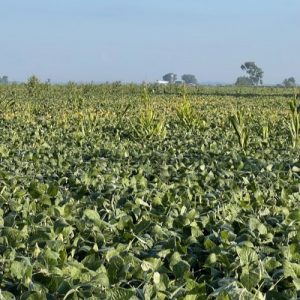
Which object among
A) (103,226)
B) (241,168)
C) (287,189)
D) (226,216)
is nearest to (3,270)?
(103,226)

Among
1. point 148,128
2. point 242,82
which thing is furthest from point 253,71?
point 148,128

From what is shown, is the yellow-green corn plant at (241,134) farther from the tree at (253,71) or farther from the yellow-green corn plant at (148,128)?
the tree at (253,71)

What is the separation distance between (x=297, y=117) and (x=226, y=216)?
18.2ft

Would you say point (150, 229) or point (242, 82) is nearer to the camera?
point (150, 229)

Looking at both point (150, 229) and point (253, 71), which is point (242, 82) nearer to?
point (253, 71)

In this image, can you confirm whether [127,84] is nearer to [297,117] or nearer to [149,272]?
[297,117]

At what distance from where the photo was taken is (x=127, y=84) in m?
44.2

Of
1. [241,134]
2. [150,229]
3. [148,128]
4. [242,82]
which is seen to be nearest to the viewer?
[150,229]

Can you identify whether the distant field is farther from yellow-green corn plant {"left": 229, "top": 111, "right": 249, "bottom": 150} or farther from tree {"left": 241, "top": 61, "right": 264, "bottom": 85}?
tree {"left": 241, "top": 61, "right": 264, "bottom": 85}

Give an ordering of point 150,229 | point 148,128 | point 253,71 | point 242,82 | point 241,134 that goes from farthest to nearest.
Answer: point 253,71 → point 242,82 → point 148,128 → point 241,134 → point 150,229

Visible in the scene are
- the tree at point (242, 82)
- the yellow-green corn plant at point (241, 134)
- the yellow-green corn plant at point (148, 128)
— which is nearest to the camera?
the yellow-green corn plant at point (241, 134)

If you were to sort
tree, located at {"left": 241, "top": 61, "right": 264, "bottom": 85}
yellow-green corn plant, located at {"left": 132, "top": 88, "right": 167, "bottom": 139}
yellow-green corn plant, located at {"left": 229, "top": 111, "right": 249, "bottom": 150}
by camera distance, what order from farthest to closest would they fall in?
tree, located at {"left": 241, "top": 61, "right": 264, "bottom": 85}
yellow-green corn plant, located at {"left": 132, "top": 88, "right": 167, "bottom": 139}
yellow-green corn plant, located at {"left": 229, "top": 111, "right": 249, "bottom": 150}

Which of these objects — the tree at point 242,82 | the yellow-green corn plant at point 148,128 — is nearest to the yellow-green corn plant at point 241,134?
the yellow-green corn plant at point 148,128

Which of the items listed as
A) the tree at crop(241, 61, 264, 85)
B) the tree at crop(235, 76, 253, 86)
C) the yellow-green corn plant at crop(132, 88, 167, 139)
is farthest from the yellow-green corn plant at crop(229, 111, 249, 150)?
the tree at crop(241, 61, 264, 85)
